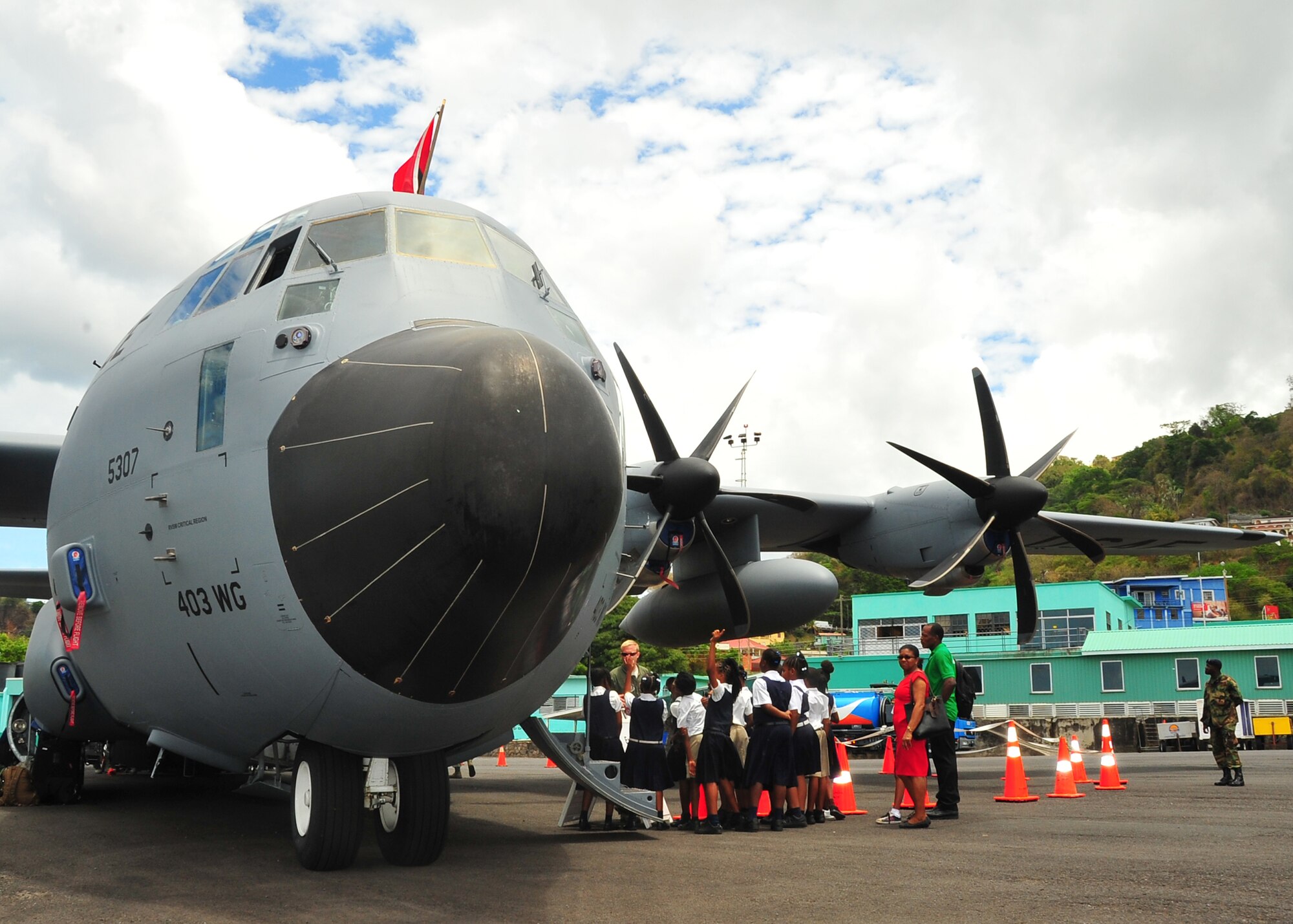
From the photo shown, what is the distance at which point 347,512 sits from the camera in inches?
216

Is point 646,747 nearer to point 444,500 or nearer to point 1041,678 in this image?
point 444,500

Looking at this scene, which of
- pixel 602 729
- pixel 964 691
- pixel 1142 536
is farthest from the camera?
pixel 1142 536

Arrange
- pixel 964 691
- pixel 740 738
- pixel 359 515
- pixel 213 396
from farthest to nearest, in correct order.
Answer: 1. pixel 964 691
2. pixel 740 738
3. pixel 213 396
4. pixel 359 515

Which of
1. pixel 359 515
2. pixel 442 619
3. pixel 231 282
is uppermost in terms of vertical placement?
pixel 231 282

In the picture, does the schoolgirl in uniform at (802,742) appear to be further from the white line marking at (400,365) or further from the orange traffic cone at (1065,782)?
the white line marking at (400,365)

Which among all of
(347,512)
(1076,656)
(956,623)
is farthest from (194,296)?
(956,623)

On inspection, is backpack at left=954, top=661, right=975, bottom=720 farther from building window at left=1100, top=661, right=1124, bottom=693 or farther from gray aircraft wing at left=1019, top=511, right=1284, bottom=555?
building window at left=1100, top=661, right=1124, bottom=693

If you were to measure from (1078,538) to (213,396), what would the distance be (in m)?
12.9

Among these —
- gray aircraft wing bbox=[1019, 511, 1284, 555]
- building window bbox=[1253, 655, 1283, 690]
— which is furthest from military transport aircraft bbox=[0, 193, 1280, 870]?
building window bbox=[1253, 655, 1283, 690]

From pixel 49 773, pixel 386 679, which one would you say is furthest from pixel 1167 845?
pixel 49 773

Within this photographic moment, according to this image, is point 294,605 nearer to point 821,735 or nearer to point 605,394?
point 605,394

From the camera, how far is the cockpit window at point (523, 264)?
303 inches

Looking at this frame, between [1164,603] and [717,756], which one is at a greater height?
[1164,603]

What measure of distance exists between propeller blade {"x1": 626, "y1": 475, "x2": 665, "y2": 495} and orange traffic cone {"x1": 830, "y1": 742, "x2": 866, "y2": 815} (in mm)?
3952
